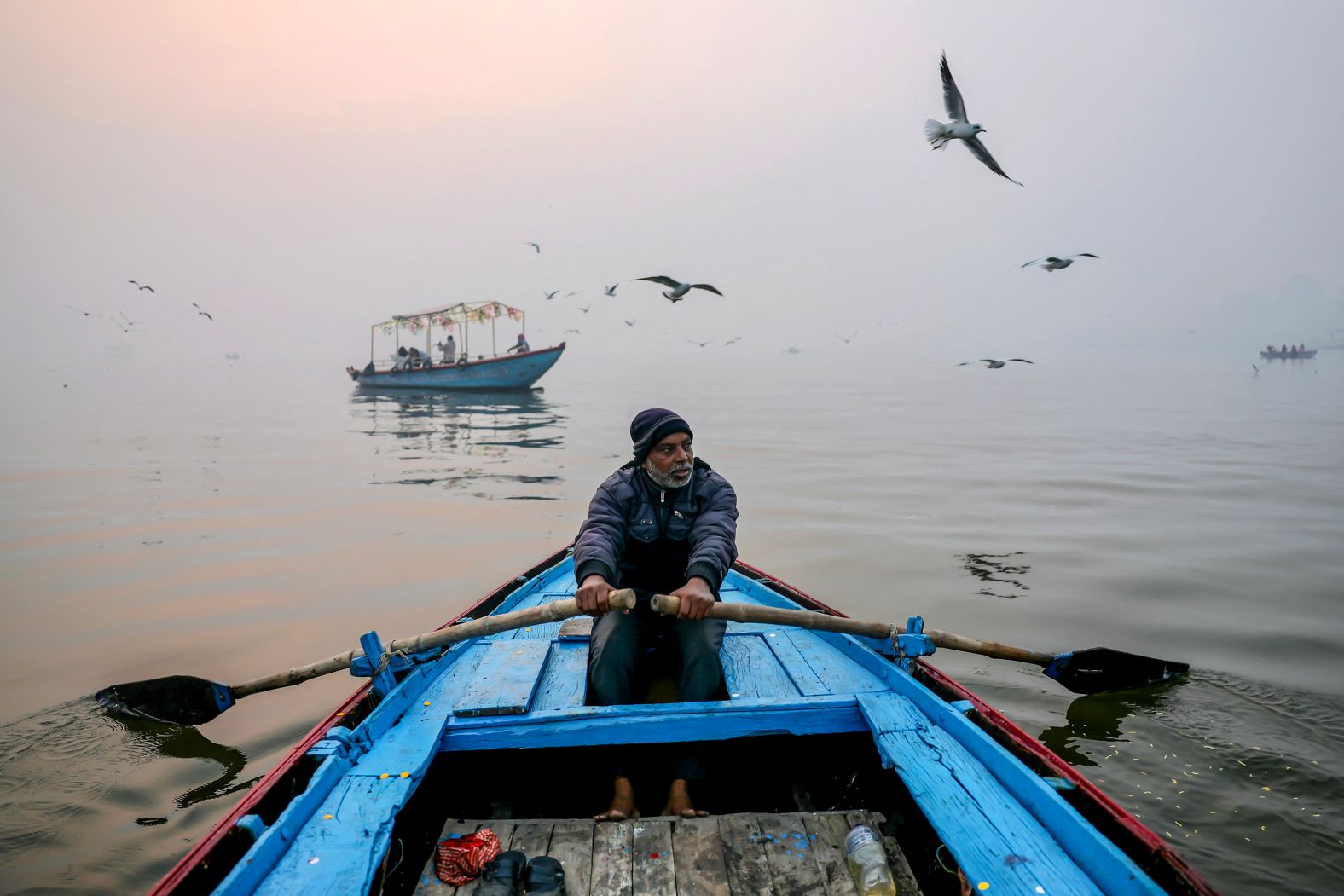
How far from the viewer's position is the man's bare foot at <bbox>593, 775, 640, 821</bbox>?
10.2 ft

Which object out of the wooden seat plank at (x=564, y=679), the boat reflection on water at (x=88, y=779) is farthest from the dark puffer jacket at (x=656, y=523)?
the boat reflection on water at (x=88, y=779)

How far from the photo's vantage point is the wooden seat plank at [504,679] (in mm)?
3516

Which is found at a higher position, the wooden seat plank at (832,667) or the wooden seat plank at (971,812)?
the wooden seat plank at (832,667)

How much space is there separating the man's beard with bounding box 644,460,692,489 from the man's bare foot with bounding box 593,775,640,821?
4.97ft

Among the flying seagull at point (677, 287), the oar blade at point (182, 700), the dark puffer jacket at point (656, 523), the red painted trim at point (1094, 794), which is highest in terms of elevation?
the flying seagull at point (677, 287)

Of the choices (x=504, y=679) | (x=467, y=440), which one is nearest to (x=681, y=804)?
(x=504, y=679)

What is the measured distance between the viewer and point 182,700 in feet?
17.0

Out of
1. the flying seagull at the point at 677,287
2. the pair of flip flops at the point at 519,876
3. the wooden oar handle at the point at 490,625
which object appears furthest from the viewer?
the flying seagull at the point at 677,287

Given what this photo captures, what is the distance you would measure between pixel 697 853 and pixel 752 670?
4.74 feet

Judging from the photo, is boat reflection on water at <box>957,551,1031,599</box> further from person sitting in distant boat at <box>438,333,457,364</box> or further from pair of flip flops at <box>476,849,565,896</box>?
person sitting in distant boat at <box>438,333,457,364</box>

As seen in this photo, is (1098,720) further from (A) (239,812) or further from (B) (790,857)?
(A) (239,812)

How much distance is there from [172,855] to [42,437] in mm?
20792

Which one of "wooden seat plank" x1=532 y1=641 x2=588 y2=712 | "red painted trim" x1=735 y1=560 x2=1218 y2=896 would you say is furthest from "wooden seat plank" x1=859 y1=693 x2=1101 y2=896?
"wooden seat plank" x1=532 y1=641 x2=588 y2=712

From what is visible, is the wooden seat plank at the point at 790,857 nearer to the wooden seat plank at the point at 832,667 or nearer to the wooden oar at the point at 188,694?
the wooden seat plank at the point at 832,667
